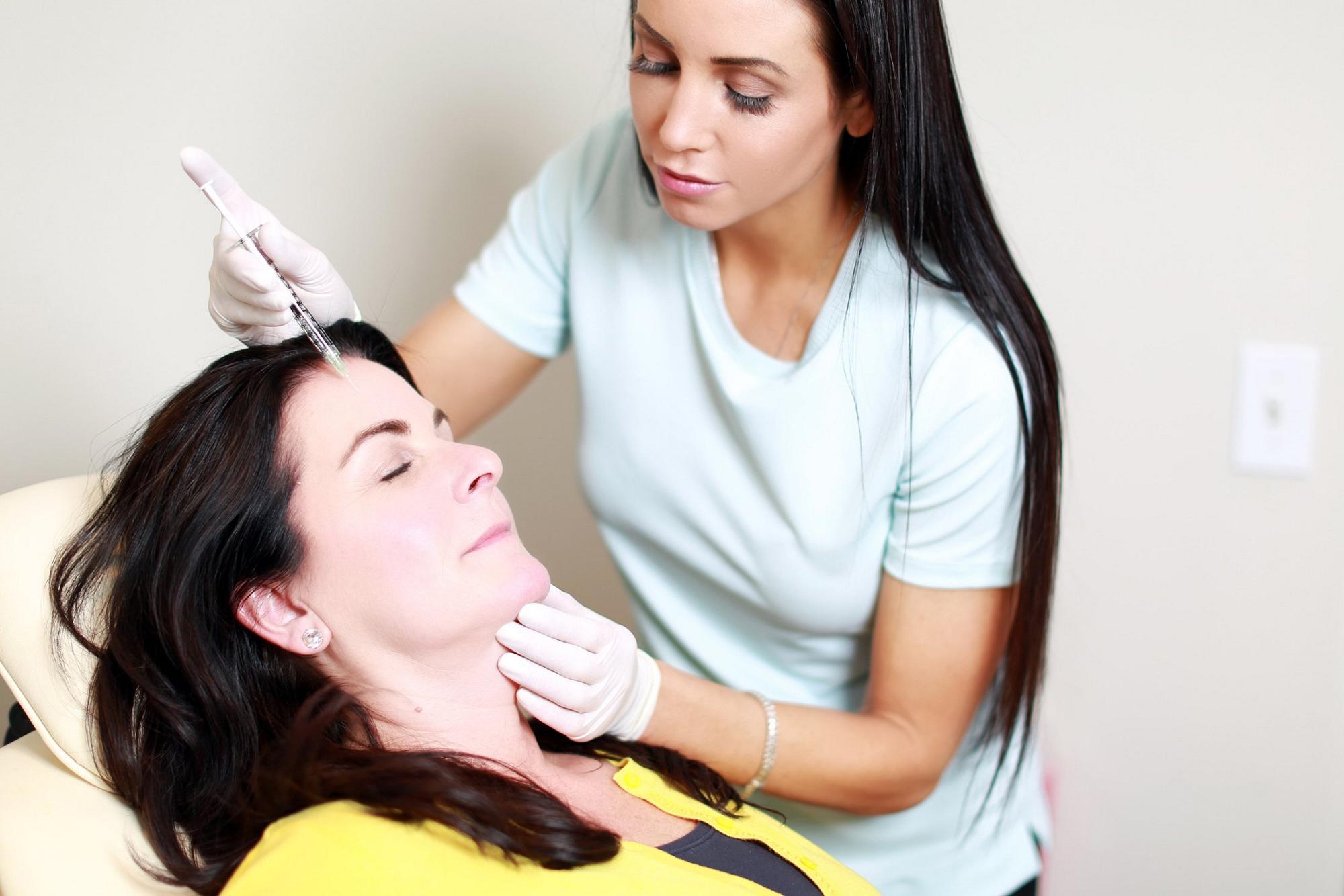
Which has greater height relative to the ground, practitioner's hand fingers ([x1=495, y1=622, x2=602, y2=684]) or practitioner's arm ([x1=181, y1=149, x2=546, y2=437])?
practitioner's arm ([x1=181, y1=149, x2=546, y2=437])

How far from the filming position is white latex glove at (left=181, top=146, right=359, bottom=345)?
1.14 meters

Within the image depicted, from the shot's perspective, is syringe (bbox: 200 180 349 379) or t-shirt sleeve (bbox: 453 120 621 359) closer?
syringe (bbox: 200 180 349 379)

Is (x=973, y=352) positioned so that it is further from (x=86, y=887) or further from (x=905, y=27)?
(x=86, y=887)

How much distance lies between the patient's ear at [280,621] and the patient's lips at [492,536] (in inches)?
6.4

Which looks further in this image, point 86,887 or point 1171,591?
point 1171,591

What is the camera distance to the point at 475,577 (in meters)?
1.09

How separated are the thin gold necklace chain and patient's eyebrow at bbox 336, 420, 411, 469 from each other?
491mm

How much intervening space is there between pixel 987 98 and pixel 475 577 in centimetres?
112

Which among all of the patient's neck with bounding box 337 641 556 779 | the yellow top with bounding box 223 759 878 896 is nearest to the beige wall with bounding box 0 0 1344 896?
the patient's neck with bounding box 337 641 556 779

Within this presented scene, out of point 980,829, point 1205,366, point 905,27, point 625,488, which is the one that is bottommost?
point 980,829

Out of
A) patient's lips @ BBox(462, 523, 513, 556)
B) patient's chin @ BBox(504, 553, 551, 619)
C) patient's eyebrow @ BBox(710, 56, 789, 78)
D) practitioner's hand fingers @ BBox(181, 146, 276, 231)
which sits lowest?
patient's chin @ BBox(504, 553, 551, 619)

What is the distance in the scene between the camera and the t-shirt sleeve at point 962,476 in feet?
4.23

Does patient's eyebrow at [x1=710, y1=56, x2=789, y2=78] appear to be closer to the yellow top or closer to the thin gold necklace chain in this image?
the thin gold necklace chain

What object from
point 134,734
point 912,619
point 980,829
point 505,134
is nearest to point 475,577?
point 134,734
